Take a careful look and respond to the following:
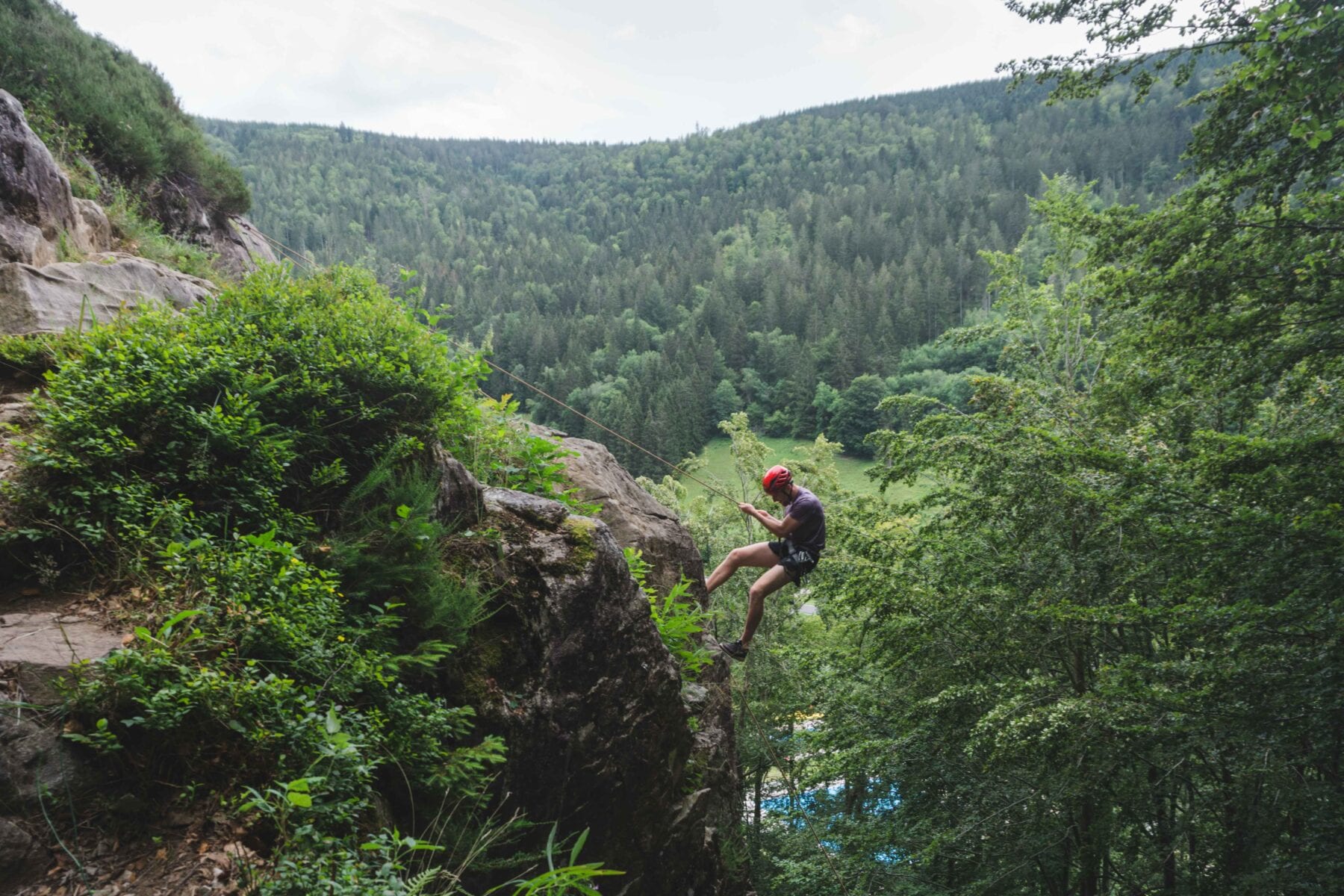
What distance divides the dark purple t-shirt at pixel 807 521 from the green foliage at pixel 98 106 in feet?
33.4

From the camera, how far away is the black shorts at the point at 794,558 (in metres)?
7.75

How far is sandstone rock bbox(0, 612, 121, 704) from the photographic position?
9.12ft

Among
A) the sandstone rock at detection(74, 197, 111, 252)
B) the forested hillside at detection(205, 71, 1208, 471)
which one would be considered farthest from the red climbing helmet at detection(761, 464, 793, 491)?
the forested hillside at detection(205, 71, 1208, 471)

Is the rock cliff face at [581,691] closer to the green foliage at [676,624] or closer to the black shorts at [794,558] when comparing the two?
the green foliage at [676,624]

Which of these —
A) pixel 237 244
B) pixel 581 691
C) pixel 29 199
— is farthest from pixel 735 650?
pixel 237 244

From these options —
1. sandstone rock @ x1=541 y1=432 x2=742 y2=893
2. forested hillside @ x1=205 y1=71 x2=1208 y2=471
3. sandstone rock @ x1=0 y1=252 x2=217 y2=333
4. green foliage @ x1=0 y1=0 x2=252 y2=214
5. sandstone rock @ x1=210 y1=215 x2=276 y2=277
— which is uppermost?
forested hillside @ x1=205 y1=71 x2=1208 y2=471

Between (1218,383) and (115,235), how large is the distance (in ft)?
43.1

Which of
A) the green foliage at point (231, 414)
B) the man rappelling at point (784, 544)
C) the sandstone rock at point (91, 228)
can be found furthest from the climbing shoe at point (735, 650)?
the sandstone rock at point (91, 228)

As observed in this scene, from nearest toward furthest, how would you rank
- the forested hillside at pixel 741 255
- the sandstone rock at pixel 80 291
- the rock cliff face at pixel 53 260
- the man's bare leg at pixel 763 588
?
the sandstone rock at pixel 80 291
the rock cliff face at pixel 53 260
the man's bare leg at pixel 763 588
the forested hillside at pixel 741 255

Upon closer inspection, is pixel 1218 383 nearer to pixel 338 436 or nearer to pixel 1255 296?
pixel 1255 296

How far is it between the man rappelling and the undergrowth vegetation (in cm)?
373

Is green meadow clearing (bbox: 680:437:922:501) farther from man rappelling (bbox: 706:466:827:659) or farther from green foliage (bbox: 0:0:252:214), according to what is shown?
man rappelling (bbox: 706:466:827:659)

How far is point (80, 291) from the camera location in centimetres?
584

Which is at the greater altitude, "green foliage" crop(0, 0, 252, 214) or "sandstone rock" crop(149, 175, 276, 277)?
"green foliage" crop(0, 0, 252, 214)
